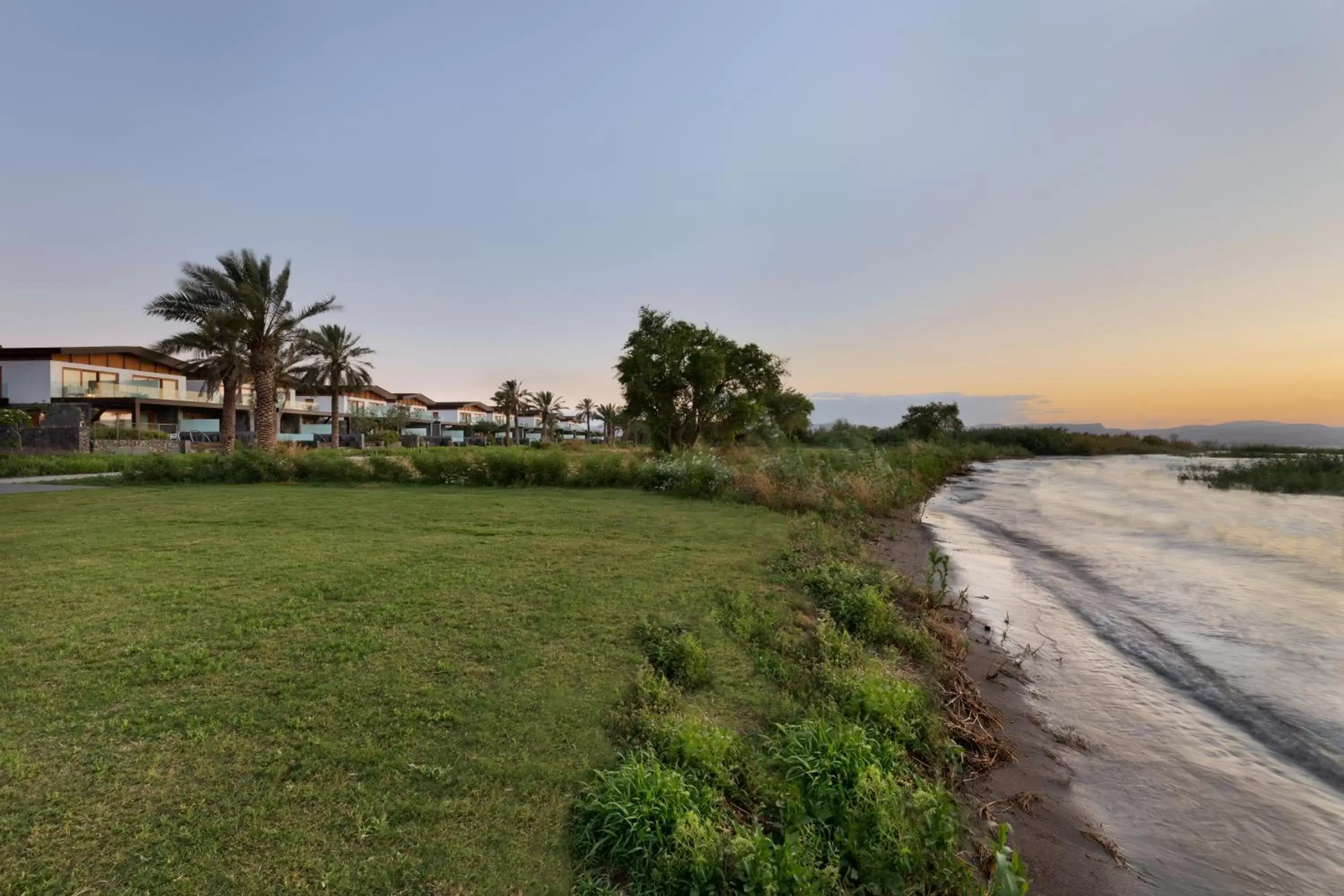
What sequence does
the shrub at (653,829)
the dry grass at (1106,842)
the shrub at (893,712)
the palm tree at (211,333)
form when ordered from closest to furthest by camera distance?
the shrub at (653,829), the dry grass at (1106,842), the shrub at (893,712), the palm tree at (211,333)

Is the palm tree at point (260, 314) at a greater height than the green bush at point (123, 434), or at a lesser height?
greater

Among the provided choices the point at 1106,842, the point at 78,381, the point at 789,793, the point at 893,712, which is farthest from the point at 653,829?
the point at 78,381

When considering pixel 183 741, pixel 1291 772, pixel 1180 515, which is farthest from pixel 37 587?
pixel 1180 515

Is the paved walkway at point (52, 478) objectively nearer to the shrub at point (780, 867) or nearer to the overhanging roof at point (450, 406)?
the shrub at point (780, 867)

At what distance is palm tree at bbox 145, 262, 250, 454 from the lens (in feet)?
82.2

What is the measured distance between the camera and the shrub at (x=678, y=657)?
4320mm

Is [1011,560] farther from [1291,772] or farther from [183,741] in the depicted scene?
[183,741]

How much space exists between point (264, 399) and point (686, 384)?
1969 centimetres

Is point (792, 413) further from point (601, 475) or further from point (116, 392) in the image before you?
point (116, 392)

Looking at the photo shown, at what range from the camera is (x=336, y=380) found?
42.6 m

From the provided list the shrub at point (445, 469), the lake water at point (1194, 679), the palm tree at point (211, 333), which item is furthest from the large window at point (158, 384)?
the lake water at point (1194, 679)

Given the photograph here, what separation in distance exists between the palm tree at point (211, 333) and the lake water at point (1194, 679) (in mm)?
23500

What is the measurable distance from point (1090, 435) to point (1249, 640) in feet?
282

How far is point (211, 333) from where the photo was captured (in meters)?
29.1
